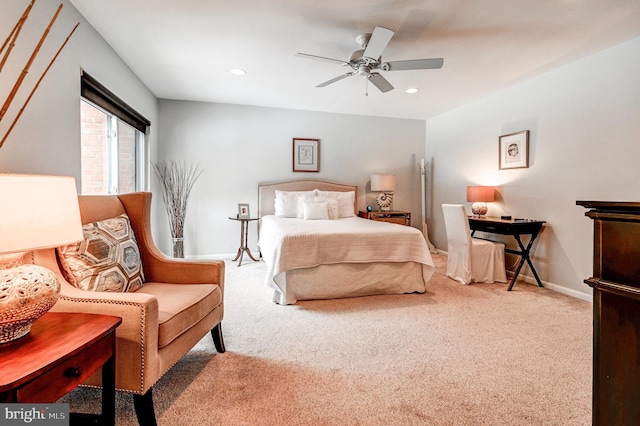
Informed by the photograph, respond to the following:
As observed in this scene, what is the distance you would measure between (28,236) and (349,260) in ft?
7.77

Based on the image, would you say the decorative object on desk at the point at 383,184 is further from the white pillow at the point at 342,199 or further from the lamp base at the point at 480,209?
the lamp base at the point at 480,209

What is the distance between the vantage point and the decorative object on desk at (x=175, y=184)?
15.0 feet

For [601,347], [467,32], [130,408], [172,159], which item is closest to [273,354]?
[130,408]

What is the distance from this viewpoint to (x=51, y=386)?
948 millimetres

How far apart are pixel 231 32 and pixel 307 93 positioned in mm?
1746

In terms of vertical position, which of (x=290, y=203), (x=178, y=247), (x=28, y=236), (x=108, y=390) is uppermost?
(x=290, y=203)

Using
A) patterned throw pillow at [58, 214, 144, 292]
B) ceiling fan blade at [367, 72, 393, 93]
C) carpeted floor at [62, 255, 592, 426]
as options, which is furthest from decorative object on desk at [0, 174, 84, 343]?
ceiling fan blade at [367, 72, 393, 93]

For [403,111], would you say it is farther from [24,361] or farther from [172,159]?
[24,361]

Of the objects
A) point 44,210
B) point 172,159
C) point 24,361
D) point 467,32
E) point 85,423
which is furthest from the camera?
point 172,159

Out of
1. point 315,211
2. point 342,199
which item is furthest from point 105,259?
point 342,199

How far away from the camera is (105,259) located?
1648mm

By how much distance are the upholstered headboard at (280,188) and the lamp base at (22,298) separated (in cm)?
395

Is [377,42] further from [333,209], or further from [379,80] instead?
[333,209]

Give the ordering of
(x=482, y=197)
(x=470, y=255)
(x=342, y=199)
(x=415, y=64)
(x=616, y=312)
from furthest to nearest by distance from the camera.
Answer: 1. (x=342, y=199)
2. (x=482, y=197)
3. (x=470, y=255)
4. (x=415, y=64)
5. (x=616, y=312)
